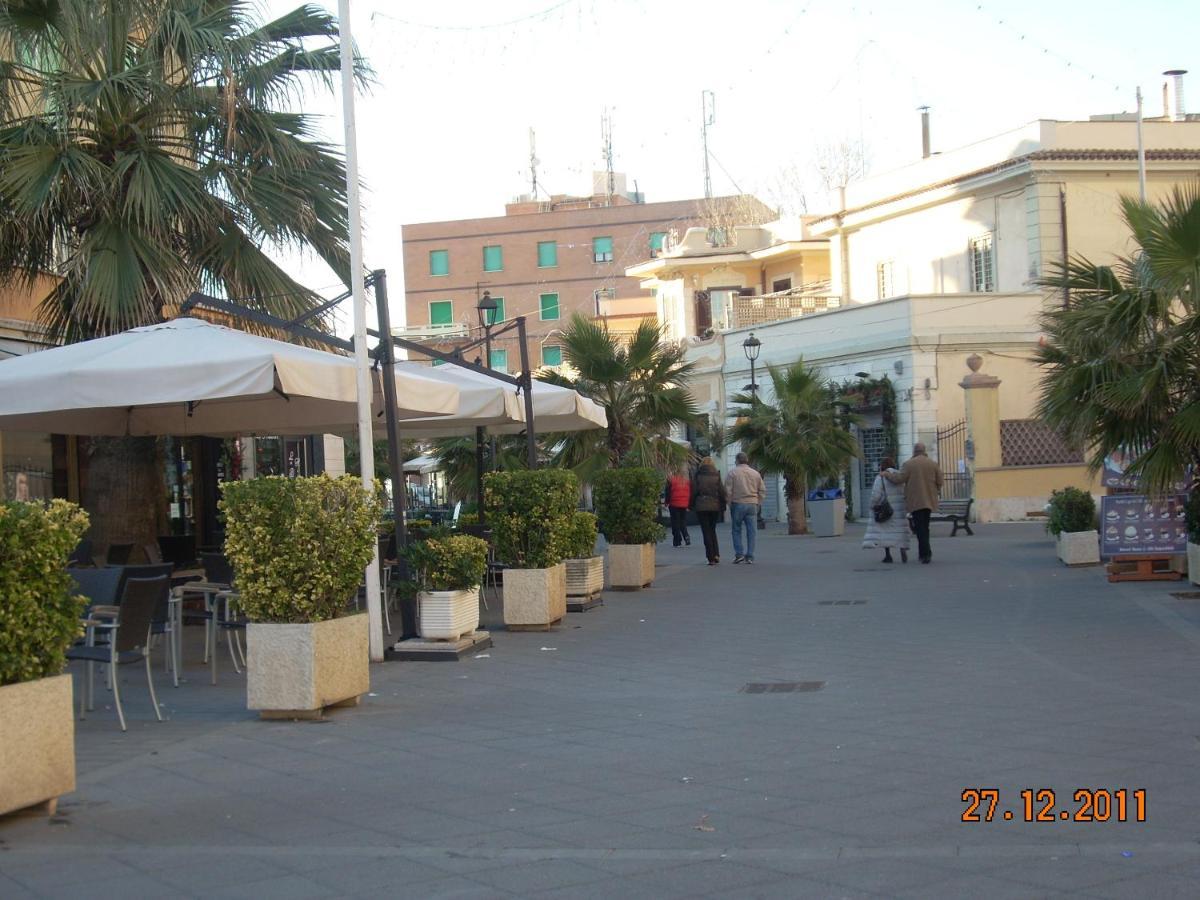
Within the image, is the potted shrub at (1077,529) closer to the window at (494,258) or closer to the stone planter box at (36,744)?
the stone planter box at (36,744)

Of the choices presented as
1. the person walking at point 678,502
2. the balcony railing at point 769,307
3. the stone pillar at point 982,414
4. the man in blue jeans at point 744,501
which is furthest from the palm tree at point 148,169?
the balcony railing at point 769,307

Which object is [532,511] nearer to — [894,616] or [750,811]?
[894,616]

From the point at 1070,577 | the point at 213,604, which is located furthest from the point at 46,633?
the point at 1070,577

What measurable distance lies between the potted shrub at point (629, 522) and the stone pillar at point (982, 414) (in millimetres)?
14933

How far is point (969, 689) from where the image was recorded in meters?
9.13

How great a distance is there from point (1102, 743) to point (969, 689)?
1973 mm

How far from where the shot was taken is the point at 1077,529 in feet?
61.3

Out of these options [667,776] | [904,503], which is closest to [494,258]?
[904,503]

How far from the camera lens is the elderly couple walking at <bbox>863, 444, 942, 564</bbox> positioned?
2036 centimetres

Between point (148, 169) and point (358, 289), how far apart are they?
10.1ft

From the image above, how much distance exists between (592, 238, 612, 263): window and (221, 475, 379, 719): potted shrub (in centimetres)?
6905

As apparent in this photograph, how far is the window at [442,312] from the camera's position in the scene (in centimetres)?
7825

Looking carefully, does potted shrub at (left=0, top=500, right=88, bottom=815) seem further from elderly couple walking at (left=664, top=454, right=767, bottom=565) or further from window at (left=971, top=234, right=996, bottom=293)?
window at (left=971, top=234, right=996, bottom=293)

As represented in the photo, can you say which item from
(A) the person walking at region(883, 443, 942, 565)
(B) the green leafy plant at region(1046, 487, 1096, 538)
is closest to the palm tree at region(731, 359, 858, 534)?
(A) the person walking at region(883, 443, 942, 565)
